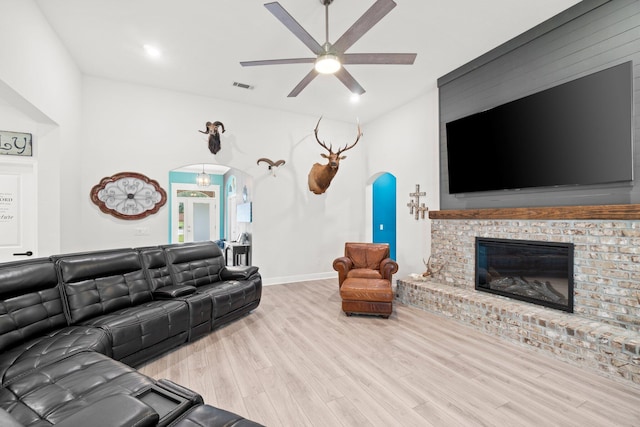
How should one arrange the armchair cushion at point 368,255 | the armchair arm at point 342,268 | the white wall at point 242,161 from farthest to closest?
the armchair cushion at point 368,255
the white wall at point 242,161
the armchair arm at point 342,268

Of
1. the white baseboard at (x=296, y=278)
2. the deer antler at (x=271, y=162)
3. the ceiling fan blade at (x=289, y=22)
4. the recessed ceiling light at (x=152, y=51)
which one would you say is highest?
the recessed ceiling light at (x=152, y=51)

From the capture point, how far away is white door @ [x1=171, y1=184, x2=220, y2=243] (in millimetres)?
8961

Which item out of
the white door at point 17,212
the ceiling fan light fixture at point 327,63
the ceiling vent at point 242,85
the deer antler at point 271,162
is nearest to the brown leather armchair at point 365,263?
the deer antler at point 271,162

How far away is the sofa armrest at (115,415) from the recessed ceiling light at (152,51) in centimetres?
395

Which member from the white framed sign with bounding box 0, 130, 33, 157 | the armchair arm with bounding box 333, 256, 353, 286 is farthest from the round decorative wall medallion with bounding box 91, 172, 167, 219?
the armchair arm with bounding box 333, 256, 353, 286

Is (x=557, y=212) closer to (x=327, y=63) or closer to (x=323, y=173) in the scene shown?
(x=327, y=63)

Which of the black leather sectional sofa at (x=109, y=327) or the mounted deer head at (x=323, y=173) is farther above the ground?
the mounted deer head at (x=323, y=173)

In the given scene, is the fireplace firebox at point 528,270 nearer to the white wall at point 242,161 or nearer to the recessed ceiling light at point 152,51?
the white wall at point 242,161

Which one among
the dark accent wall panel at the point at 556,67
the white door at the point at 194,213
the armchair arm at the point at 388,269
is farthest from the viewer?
the white door at the point at 194,213

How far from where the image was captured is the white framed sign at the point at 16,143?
3299 mm

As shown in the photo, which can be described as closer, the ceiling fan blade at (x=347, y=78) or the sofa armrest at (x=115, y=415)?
the sofa armrest at (x=115, y=415)

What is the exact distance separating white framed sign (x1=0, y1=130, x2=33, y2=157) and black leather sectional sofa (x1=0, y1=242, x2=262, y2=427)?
1708 mm

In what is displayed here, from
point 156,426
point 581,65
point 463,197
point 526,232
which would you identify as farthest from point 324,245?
point 156,426

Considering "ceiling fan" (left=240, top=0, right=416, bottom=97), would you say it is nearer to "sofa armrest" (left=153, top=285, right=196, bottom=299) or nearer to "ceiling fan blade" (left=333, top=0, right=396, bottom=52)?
"ceiling fan blade" (left=333, top=0, right=396, bottom=52)
